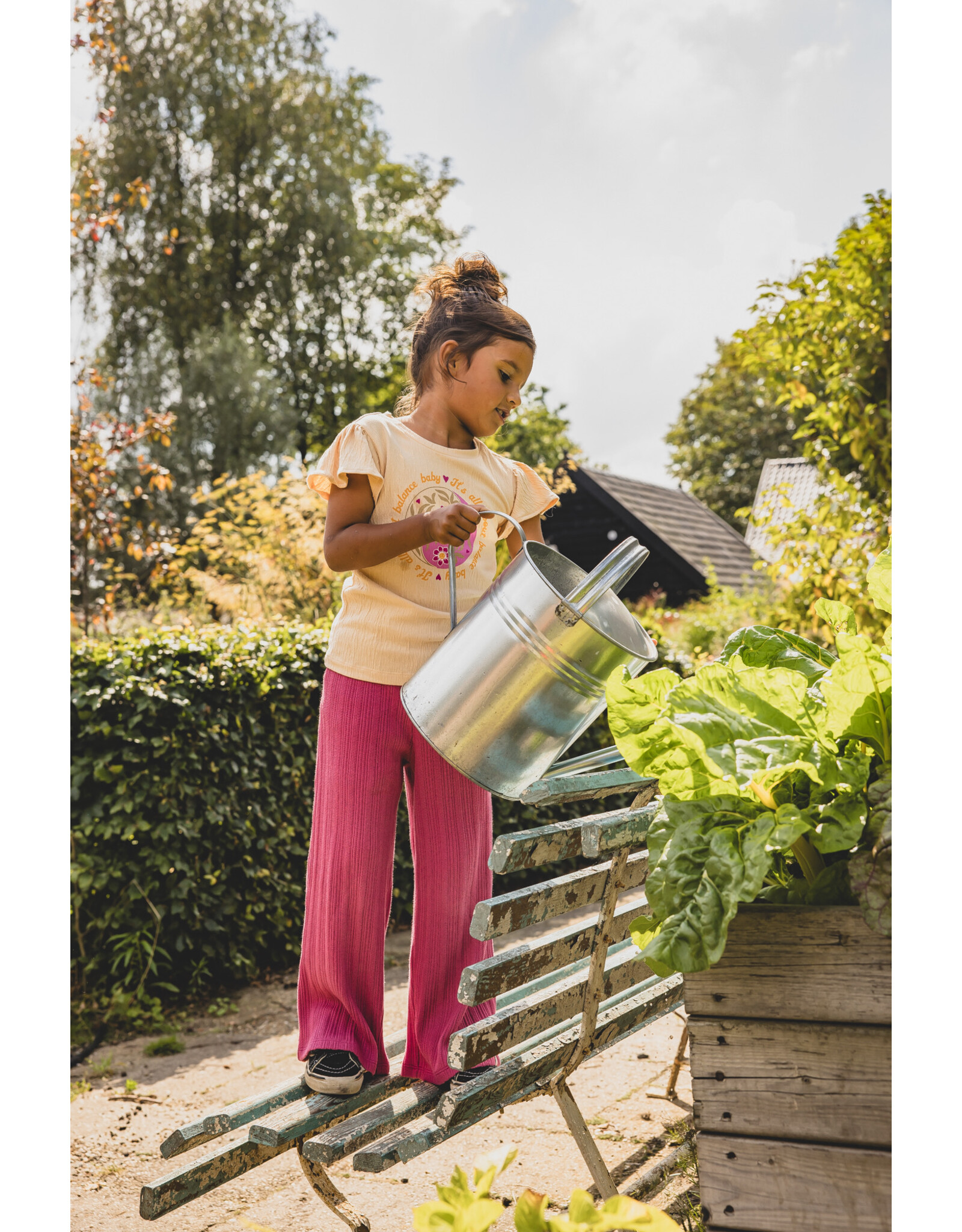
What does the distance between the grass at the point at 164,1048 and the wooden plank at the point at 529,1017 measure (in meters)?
1.76

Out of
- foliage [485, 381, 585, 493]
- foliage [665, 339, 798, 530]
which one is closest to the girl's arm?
foliage [485, 381, 585, 493]

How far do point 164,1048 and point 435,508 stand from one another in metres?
2.22

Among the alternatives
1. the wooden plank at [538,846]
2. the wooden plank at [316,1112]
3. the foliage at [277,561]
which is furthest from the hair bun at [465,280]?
the foliage at [277,561]

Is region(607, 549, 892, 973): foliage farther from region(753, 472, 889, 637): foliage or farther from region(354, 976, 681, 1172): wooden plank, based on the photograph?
region(753, 472, 889, 637): foliage

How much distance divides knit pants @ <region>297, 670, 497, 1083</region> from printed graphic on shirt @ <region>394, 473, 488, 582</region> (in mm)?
239

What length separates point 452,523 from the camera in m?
1.62

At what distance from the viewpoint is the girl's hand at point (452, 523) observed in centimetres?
162

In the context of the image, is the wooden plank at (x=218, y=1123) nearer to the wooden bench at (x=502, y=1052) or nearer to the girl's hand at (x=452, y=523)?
the wooden bench at (x=502, y=1052)

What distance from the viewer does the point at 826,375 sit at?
4.44 metres

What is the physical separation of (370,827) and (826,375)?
3.53 meters

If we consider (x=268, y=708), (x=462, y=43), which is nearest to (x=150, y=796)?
(x=268, y=708)

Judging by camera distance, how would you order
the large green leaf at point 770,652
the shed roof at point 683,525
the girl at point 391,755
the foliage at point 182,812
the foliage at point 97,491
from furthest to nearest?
the shed roof at point 683,525, the foliage at point 97,491, the foliage at point 182,812, the girl at point 391,755, the large green leaf at point 770,652

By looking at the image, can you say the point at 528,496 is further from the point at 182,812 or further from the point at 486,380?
the point at 182,812
